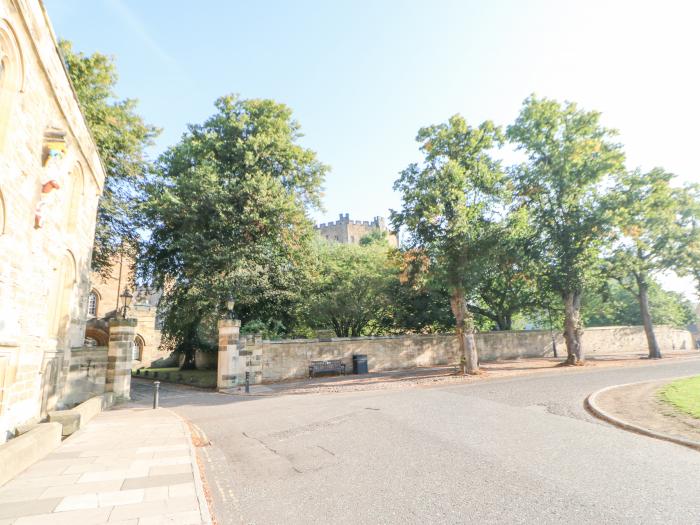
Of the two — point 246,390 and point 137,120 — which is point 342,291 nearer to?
point 246,390

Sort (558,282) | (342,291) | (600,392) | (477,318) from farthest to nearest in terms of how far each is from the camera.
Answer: (477,318), (342,291), (558,282), (600,392)

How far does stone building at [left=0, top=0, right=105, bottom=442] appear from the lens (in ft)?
25.3

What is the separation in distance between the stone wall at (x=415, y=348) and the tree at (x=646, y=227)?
678 cm

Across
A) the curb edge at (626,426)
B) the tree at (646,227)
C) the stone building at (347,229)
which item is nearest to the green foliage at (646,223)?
the tree at (646,227)

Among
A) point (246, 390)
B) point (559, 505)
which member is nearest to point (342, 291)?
point (246, 390)

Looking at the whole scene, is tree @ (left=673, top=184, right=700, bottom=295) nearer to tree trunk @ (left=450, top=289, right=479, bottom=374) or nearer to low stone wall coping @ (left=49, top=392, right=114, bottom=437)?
tree trunk @ (left=450, top=289, right=479, bottom=374)

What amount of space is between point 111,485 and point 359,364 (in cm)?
1645

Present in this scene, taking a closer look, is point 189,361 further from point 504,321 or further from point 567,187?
point 567,187

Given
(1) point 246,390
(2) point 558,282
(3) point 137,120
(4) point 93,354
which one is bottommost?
(1) point 246,390

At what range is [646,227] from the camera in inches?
901

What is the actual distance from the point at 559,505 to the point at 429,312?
70.9 feet

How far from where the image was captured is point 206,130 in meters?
24.2

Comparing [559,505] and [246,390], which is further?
[246,390]

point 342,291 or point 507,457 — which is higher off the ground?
point 342,291
